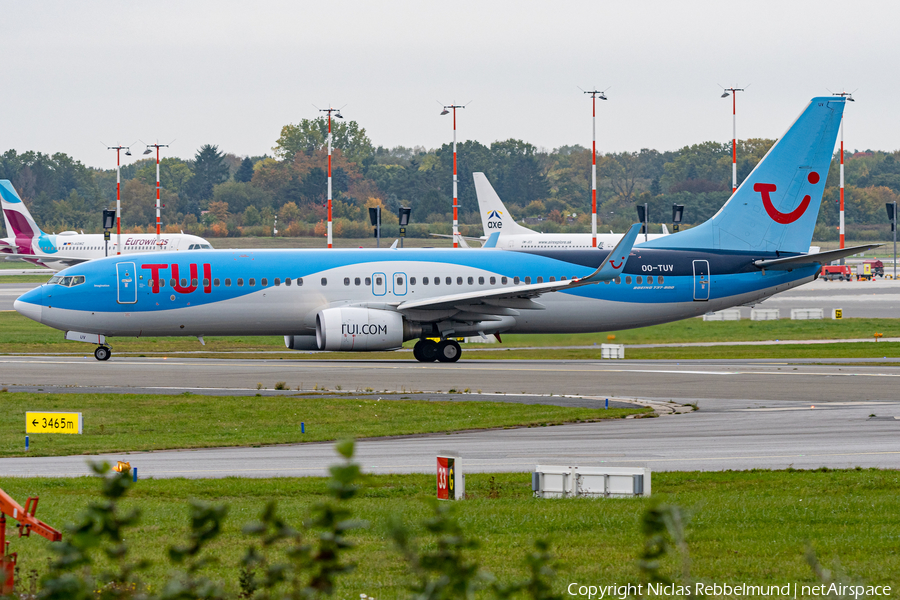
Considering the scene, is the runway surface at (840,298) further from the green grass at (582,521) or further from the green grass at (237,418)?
the green grass at (582,521)

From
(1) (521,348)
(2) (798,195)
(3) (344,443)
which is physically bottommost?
(1) (521,348)

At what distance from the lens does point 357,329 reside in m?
40.6

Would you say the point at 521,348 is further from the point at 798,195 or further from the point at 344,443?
the point at 344,443

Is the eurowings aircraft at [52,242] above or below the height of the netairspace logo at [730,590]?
above

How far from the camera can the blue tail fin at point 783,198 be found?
4462 cm

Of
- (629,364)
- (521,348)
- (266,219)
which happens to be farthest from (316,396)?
(266,219)

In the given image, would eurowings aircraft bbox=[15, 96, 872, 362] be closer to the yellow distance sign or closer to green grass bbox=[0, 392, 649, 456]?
green grass bbox=[0, 392, 649, 456]

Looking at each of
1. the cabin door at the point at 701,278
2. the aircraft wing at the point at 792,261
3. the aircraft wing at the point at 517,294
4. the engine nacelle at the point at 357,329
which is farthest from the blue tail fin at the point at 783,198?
the engine nacelle at the point at 357,329

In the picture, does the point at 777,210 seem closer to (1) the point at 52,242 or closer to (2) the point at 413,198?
(1) the point at 52,242

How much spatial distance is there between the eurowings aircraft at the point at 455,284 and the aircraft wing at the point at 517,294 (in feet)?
0.24

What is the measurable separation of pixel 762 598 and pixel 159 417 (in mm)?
20740

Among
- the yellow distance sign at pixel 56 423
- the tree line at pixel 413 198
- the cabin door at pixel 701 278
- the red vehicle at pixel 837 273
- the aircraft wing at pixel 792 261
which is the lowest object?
the yellow distance sign at pixel 56 423

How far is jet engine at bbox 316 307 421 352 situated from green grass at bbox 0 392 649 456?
30.3 ft

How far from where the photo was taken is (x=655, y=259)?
144ft
